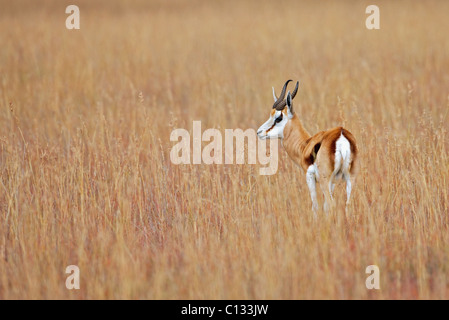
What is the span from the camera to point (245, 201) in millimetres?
6117

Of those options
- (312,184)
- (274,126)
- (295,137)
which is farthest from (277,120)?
(312,184)

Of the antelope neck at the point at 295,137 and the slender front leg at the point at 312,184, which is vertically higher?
the antelope neck at the point at 295,137

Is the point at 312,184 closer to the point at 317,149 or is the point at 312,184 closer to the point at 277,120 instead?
the point at 317,149

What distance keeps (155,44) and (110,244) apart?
893 cm

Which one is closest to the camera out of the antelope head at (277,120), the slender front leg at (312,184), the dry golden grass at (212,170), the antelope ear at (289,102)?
the dry golden grass at (212,170)

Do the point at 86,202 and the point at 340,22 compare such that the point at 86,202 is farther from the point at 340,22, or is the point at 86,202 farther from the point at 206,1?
the point at 206,1

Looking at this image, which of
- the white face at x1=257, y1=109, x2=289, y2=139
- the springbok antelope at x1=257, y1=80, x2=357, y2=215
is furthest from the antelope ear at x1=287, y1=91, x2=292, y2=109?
the white face at x1=257, y1=109, x2=289, y2=139

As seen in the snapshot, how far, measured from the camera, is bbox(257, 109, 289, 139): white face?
6.02 metres

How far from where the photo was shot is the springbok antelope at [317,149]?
5.37 m

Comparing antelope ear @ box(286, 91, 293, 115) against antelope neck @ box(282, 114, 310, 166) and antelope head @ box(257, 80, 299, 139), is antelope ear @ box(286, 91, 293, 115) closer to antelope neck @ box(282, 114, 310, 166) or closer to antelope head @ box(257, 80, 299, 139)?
antelope head @ box(257, 80, 299, 139)

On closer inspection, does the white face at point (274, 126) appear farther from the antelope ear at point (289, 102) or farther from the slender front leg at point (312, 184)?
the slender front leg at point (312, 184)

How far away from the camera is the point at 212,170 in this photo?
775 cm

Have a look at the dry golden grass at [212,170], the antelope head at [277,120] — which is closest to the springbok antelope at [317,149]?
Answer: the antelope head at [277,120]

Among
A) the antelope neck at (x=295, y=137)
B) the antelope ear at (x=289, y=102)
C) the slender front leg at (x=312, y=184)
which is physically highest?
the antelope ear at (x=289, y=102)
